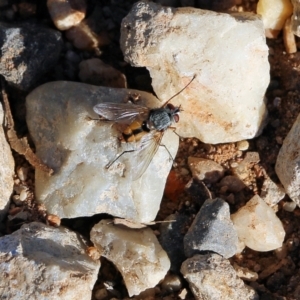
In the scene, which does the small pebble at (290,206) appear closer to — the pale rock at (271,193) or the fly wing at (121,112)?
the pale rock at (271,193)

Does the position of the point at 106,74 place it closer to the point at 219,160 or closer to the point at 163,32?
the point at 163,32

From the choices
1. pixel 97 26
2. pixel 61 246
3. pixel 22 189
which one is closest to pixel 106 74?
pixel 97 26

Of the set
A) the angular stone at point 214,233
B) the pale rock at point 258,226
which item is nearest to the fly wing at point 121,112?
the angular stone at point 214,233

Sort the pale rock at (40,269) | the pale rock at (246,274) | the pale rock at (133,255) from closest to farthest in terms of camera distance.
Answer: the pale rock at (40,269) < the pale rock at (133,255) < the pale rock at (246,274)

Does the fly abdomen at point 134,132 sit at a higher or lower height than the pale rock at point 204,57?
lower

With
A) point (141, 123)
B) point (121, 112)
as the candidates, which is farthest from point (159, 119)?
point (121, 112)

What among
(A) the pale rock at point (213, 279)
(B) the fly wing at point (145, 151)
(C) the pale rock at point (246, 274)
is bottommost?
(C) the pale rock at point (246, 274)
